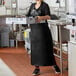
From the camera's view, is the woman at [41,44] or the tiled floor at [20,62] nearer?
the woman at [41,44]

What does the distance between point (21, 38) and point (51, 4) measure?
4.65ft

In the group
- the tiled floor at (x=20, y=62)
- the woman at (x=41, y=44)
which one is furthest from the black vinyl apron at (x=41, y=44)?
the tiled floor at (x=20, y=62)

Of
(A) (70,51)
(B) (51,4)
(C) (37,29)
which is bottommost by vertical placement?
(A) (70,51)

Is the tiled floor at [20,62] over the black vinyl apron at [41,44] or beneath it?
beneath

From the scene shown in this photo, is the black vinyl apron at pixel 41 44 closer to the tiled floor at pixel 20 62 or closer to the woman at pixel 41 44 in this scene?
the woman at pixel 41 44

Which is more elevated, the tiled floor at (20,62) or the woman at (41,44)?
the woman at (41,44)

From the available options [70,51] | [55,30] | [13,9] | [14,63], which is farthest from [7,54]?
[70,51]

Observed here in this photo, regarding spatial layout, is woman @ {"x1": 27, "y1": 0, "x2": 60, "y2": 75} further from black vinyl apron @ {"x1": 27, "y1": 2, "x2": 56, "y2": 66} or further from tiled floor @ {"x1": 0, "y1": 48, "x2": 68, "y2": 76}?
tiled floor @ {"x1": 0, "y1": 48, "x2": 68, "y2": 76}

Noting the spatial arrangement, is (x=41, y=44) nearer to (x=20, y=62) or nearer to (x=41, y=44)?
(x=41, y=44)

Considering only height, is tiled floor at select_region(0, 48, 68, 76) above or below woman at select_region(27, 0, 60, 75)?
below

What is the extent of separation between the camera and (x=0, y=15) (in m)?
7.19

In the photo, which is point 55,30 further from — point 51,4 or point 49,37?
point 49,37

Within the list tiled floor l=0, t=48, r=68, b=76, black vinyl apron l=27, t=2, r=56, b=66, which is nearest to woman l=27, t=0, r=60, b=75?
black vinyl apron l=27, t=2, r=56, b=66

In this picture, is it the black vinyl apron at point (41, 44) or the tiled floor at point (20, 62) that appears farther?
the tiled floor at point (20, 62)
